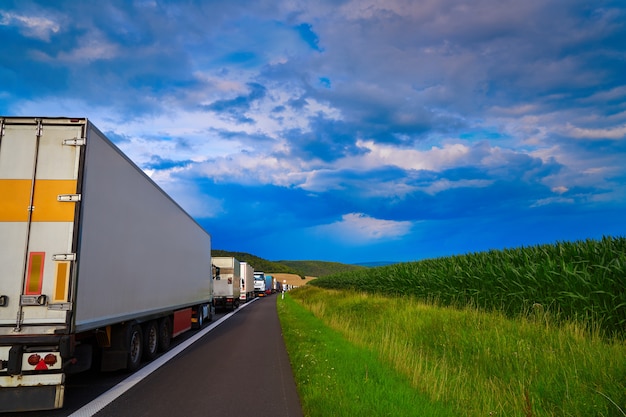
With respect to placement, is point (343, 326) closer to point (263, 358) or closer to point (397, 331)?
point (397, 331)

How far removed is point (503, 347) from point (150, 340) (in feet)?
24.9

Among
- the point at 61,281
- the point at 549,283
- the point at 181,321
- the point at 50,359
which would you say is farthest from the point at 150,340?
the point at 549,283

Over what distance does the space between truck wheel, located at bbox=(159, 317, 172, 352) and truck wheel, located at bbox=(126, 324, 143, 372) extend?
1.74 m

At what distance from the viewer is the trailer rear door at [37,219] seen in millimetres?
6008

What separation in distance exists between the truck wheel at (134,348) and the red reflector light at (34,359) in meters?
2.43

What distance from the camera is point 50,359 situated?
5895 millimetres

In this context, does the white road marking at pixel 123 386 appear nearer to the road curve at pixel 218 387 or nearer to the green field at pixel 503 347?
the road curve at pixel 218 387

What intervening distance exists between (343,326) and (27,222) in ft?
34.8

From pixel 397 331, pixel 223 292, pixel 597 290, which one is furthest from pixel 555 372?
pixel 223 292

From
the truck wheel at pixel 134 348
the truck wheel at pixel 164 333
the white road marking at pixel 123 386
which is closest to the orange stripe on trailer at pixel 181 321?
the truck wheel at pixel 164 333

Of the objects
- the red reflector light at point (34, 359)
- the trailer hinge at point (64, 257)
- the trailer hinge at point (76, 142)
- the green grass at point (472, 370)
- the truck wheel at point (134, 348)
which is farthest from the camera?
the truck wheel at point (134, 348)

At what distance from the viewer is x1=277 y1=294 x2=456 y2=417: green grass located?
514 cm

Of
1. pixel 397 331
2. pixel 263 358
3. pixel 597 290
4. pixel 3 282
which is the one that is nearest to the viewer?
pixel 3 282

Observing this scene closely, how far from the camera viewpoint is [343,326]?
1462 centimetres
